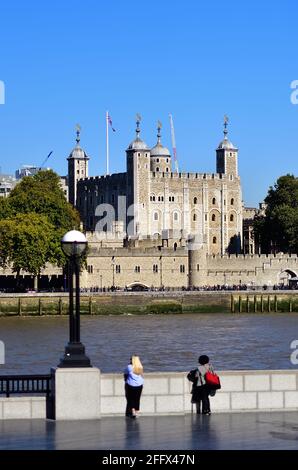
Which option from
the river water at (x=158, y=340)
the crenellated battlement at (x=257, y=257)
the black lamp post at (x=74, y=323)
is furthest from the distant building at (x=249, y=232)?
the black lamp post at (x=74, y=323)

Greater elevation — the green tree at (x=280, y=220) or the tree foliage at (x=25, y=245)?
the green tree at (x=280, y=220)

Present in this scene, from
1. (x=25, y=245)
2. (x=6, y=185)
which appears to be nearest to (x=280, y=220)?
(x=25, y=245)

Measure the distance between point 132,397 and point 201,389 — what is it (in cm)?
103

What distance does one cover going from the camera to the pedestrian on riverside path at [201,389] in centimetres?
1836

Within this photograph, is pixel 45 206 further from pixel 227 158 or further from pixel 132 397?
pixel 132 397

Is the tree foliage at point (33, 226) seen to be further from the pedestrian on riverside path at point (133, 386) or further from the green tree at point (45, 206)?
the pedestrian on riverside path at point (133, 386)

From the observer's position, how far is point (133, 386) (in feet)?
58.8

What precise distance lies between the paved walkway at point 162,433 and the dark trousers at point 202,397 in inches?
6.9

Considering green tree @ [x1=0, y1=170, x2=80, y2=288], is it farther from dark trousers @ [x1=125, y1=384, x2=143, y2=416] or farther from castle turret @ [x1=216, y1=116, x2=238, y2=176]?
dark trousers @ [x1=125, y1=384, x2=143, y2=416]

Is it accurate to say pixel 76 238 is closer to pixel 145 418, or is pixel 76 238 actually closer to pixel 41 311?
pixel 145 418
